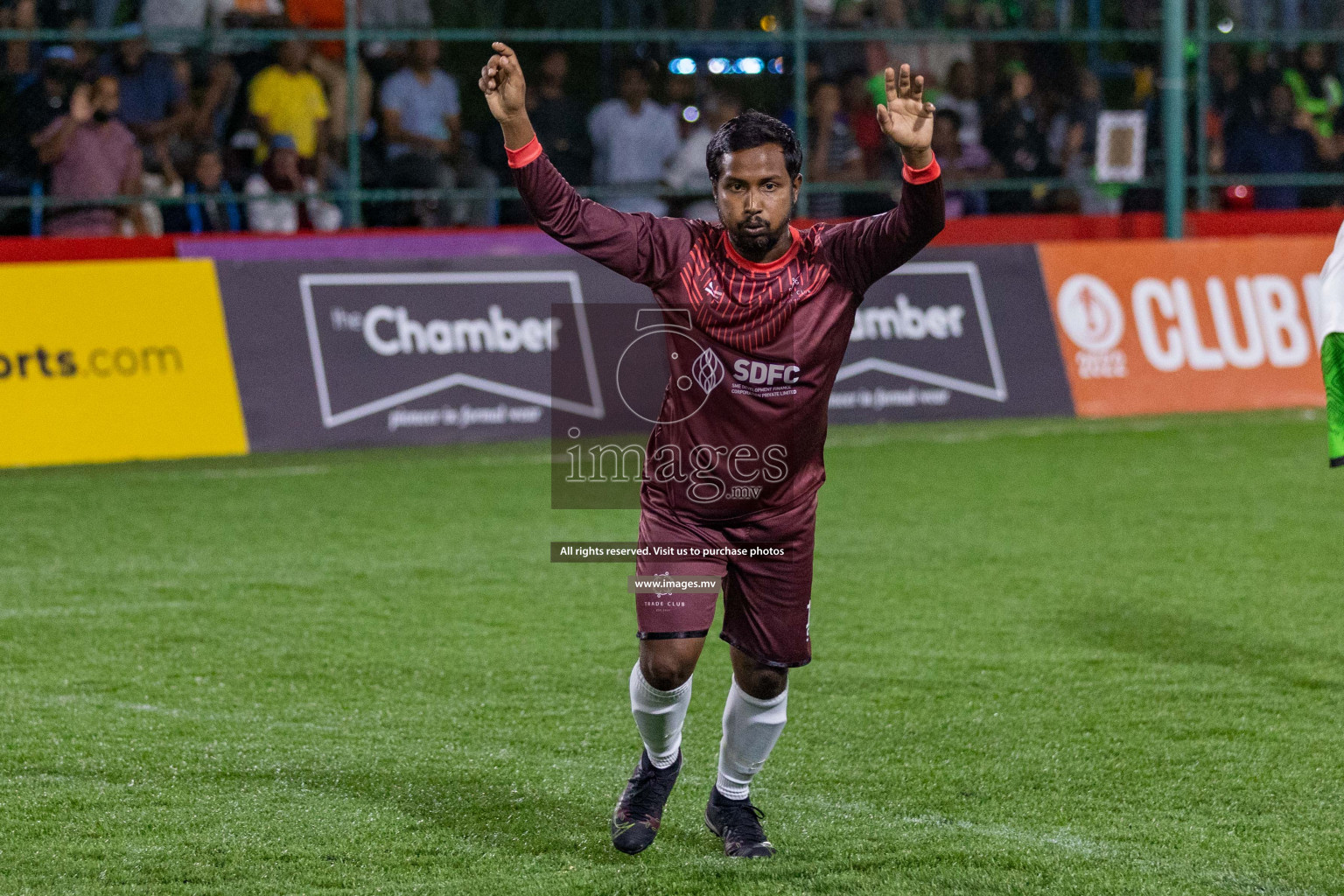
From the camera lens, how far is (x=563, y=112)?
14.8m

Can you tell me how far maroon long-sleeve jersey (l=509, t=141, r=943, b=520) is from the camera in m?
4.38

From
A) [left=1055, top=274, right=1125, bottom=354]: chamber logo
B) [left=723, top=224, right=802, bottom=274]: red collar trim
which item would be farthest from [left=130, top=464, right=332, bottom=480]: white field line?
[left=723, top=224, right=802, bottom=274]: red collar trim

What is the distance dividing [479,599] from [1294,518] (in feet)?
14.7

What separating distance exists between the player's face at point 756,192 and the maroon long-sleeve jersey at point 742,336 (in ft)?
0.43

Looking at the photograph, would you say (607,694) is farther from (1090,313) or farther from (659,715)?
(1090,313)

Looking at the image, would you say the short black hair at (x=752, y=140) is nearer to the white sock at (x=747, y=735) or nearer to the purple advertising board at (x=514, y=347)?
the white sock at (x=747, y=735)

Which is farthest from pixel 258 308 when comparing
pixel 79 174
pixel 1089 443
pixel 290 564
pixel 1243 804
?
pixel 1243 804

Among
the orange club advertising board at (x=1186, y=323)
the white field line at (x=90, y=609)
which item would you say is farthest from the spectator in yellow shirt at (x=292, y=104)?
the white field line at (x=90, y=609)

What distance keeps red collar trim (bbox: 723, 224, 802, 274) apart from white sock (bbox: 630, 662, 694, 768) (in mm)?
1055

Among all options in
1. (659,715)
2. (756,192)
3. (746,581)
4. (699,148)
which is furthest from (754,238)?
(699,148)

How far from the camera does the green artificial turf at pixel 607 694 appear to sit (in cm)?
446

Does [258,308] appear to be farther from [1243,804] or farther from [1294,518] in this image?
[1243,804]

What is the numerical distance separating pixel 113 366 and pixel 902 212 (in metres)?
8.17

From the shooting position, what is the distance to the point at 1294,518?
943 centimetres
